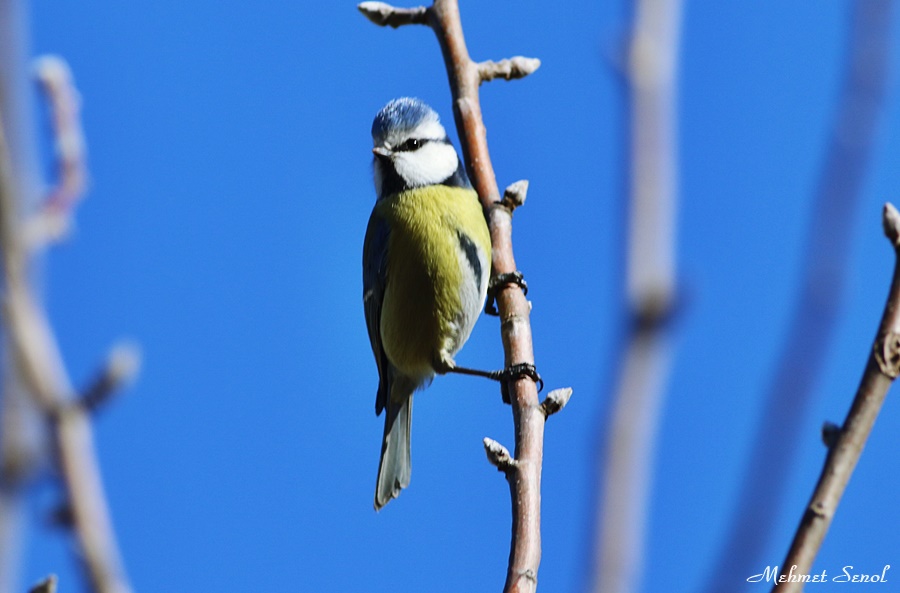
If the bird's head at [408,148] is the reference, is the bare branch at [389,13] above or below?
below

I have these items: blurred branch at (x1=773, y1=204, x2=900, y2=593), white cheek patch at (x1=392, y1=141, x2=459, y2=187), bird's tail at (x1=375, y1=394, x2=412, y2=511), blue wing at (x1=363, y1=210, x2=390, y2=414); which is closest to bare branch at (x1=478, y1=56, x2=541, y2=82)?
white cheek patch at (x1=392, y1=141, x2=459, y2=187)

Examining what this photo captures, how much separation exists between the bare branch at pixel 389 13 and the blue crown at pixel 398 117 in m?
1.14

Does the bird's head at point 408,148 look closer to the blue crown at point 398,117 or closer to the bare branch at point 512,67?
the blue crown at point 398,117

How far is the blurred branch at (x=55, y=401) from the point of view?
0.75 metres

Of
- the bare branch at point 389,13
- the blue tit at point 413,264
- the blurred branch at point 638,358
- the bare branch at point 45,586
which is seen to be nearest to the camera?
the blurred branch at point 638,358

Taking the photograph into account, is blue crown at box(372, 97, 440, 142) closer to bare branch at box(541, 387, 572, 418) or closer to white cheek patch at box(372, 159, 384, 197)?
white cheek patch at box(372, 159, 384, 197)

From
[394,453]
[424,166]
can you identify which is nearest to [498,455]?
[394,453]

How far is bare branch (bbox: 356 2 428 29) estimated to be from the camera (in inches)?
128

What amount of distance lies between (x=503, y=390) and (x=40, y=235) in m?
2.46

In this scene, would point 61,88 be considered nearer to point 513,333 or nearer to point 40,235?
point 40,235

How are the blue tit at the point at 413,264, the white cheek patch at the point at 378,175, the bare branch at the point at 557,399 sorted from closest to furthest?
the bare branch at the point at 557,399 → the blue tit at the point at 413,264 → the white cheek patch at the point at 378,175

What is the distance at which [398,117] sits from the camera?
174 inches

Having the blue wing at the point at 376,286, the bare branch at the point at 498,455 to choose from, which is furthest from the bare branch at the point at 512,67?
the bare branch at the point at 498,455

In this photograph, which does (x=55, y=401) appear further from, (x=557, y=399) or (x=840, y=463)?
(x=557, y=399)
